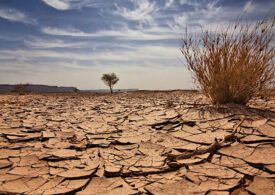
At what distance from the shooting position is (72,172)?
1.37m

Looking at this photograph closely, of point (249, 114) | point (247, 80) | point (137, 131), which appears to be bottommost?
point (137, 131)

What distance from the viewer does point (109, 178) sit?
1.30 metres

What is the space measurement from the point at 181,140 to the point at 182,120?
22.8 inches

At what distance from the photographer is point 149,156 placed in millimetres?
1608

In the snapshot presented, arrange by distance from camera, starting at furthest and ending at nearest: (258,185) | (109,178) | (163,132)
→ (163,132) → (109,178) → (258,185)

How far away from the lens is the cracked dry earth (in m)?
1.16

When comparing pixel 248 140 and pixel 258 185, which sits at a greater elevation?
pixel 248 140

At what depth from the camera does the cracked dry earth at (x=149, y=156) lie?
1161 mm

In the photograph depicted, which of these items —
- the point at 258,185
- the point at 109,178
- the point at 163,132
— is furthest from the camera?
→ the point at 163,132

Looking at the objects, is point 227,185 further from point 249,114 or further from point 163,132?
point 249,114

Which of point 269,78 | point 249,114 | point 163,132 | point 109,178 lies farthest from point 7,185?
point 269,78

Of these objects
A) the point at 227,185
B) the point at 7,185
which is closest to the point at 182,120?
the point at 227,185

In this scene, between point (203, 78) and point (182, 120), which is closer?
point (182, 120)

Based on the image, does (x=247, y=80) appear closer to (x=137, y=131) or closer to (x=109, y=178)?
(x=137, y=131)
